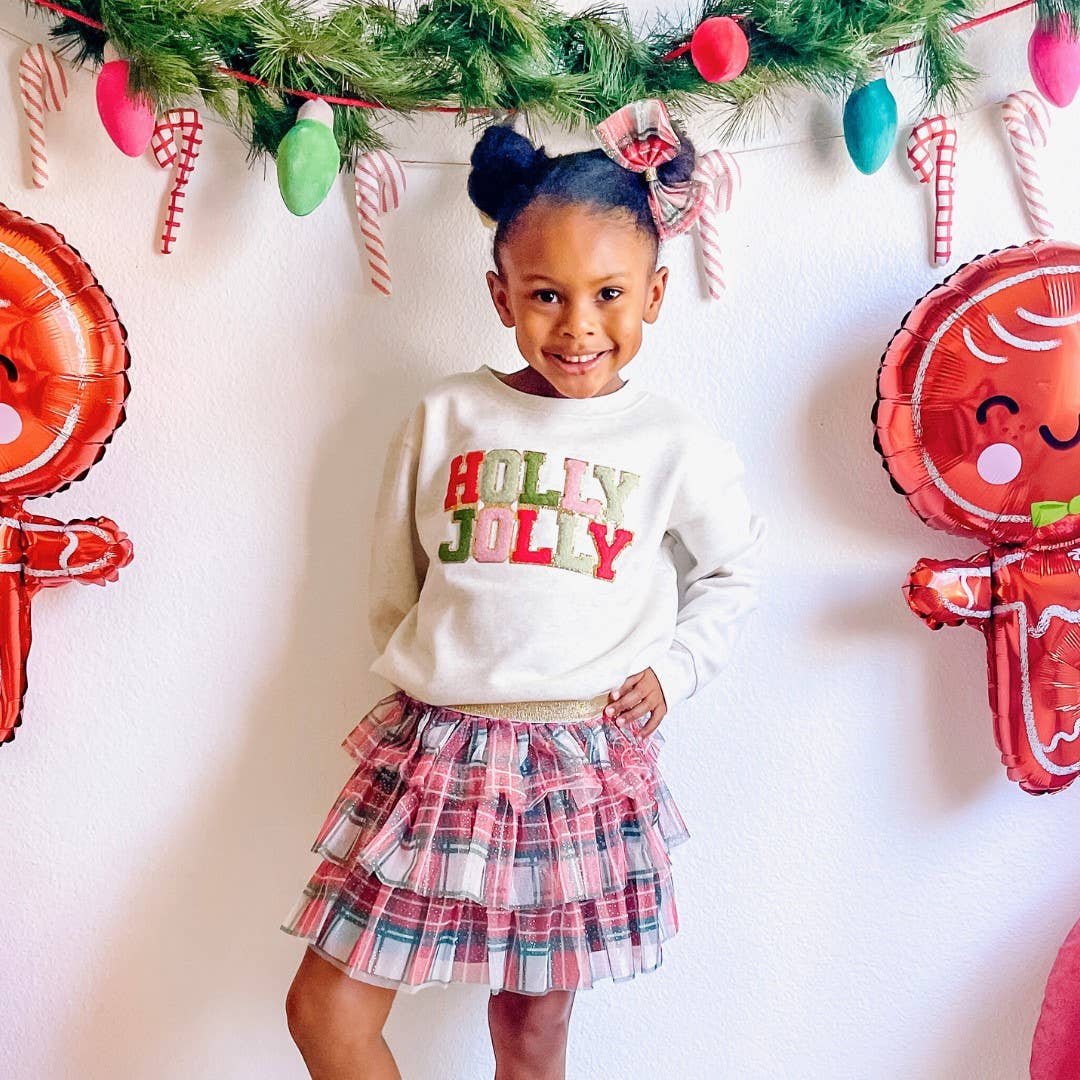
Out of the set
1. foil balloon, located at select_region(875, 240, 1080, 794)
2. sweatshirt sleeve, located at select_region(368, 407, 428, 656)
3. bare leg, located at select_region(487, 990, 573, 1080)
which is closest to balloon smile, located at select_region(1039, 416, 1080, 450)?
foil balloon, located at select_region(875, 240, 1080, 794)

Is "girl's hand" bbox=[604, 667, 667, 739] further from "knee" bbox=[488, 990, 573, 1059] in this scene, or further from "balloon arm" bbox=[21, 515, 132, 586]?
"balloon arm" bbox=[21, 515, 132, 586]

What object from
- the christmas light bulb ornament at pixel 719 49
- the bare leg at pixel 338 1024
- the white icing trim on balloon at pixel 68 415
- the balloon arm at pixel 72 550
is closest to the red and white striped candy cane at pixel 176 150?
the white icing trim on balloon at pixel 68 415

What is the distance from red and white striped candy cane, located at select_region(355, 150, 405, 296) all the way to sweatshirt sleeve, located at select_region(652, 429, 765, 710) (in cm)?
39

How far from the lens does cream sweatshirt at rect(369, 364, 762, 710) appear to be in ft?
3.36

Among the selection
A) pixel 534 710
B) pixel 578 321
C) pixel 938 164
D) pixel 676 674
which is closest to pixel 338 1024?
pixel 534 710

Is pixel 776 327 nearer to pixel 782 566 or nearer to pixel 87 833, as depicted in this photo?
pixel 782 566

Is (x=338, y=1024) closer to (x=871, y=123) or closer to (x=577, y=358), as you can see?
(x=577, y=358)

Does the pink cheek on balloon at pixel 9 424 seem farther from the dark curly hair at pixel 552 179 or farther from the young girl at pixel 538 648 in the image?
the dark curly hair at pixel 552 179

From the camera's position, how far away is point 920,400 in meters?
1.08

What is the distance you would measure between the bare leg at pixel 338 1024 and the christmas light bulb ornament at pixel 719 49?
0.88 meters

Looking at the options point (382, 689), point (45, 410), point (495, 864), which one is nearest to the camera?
point (495, 864)

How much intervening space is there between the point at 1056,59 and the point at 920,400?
0.34m

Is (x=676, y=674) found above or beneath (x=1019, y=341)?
beneath

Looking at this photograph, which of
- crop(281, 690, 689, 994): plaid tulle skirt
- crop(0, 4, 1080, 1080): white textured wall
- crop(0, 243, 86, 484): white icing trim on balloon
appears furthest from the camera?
crop(0, 4, 1080, 1080): white textured wall
